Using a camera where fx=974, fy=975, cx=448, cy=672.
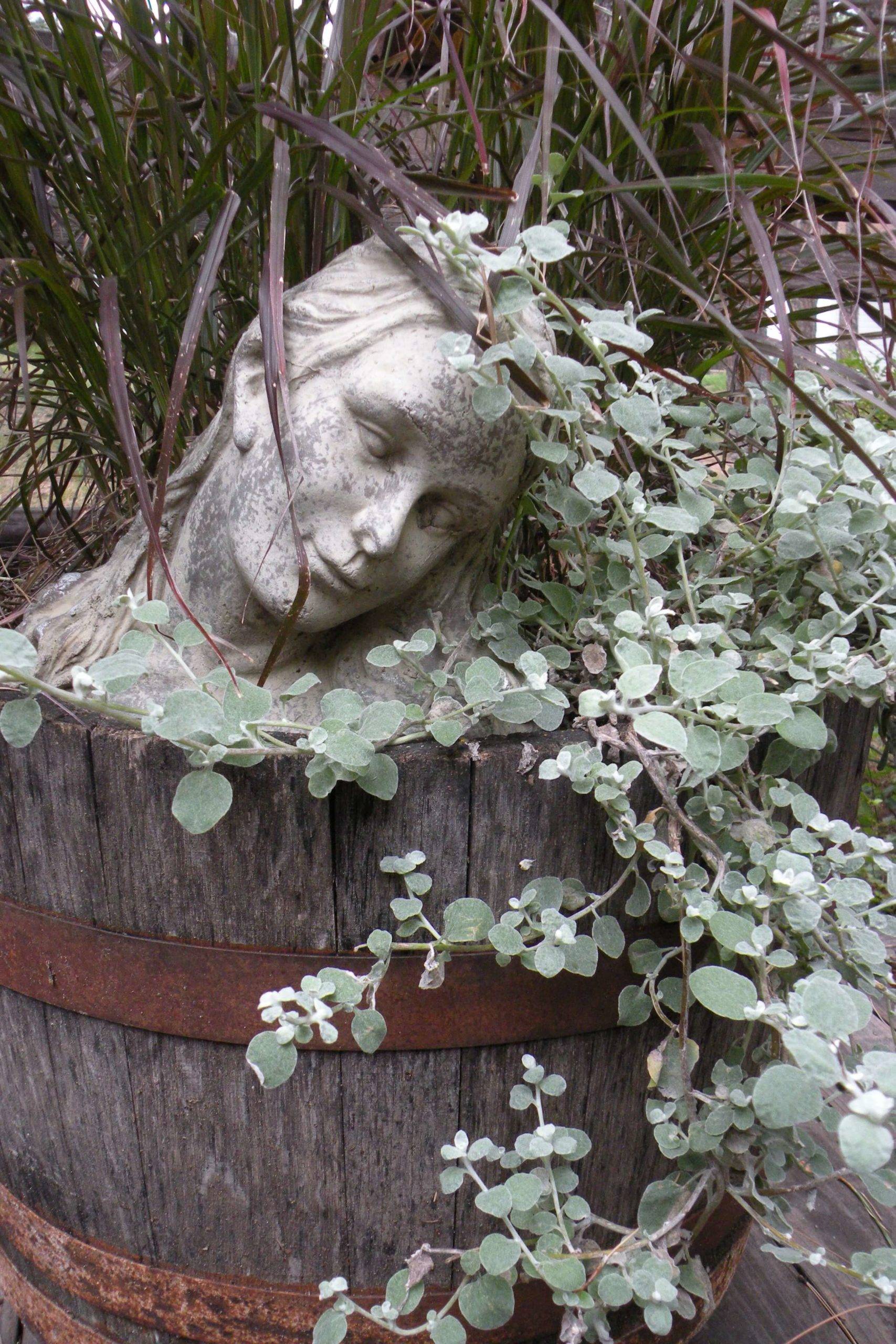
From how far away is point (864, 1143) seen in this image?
51cm

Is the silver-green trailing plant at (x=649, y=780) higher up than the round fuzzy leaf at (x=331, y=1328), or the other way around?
the silver-green trailing plant at (x=649, y=780)

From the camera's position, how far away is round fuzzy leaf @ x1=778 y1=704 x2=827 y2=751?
829mm

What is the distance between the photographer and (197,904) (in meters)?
0.93

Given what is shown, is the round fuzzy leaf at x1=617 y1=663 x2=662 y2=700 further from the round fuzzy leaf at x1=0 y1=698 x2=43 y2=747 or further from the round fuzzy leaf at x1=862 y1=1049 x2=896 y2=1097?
the round fuzzy leaf at x1=0 y1=698 x2=43 y2=747

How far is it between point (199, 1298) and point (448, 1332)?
1.24 feet

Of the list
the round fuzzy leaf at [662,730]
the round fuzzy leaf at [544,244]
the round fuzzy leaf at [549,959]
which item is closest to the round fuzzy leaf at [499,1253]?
the round fuzzy leaf at [549,959]

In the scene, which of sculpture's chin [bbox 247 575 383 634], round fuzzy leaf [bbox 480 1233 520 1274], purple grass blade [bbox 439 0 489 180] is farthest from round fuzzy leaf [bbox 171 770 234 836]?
purple grass blade [bbox 439 0 489 180]

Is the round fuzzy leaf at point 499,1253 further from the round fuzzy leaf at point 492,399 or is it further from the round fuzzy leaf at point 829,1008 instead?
the round fuzzy leaf at point 492,399

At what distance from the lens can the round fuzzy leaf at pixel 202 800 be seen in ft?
2.51

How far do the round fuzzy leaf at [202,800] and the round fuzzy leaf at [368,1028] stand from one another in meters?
0.21

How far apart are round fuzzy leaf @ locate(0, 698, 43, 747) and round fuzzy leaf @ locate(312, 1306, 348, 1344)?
57 centimetres

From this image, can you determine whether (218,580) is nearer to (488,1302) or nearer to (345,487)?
(345,487)

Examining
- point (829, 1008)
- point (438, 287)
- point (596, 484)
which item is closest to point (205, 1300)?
point (829, 1008)

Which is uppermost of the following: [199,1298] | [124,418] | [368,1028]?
[124,418]
